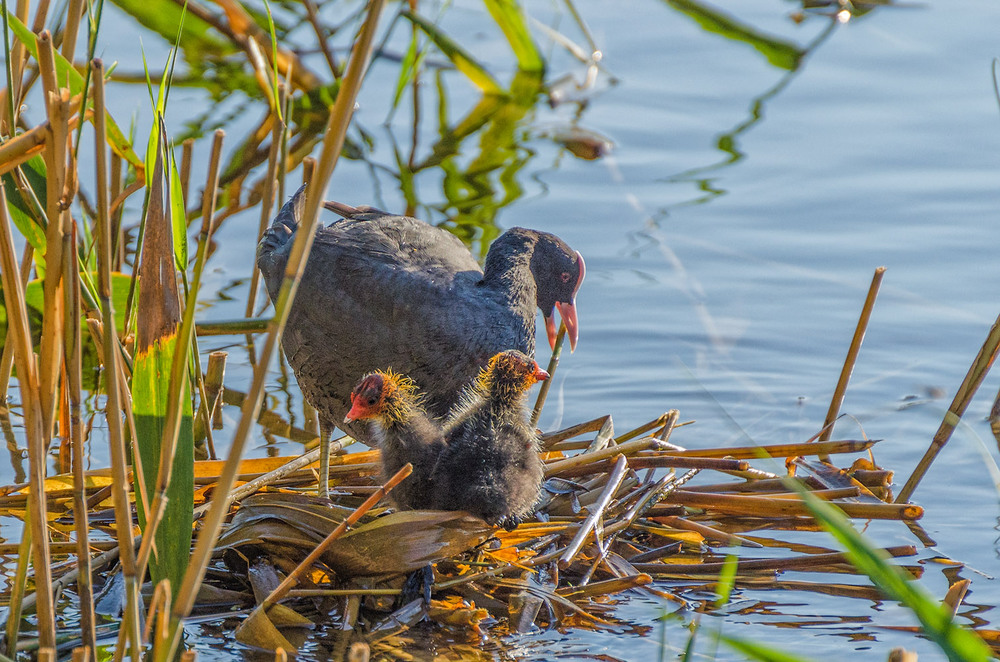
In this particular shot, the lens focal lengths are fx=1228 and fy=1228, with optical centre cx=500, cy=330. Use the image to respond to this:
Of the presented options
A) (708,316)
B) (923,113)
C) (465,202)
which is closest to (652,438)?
(708,316)

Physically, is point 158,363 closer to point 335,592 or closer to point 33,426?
point 33,426

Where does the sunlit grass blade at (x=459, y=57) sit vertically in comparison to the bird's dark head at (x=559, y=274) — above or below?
above

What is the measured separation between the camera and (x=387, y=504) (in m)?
3.31

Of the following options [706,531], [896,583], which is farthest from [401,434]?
[896,583]

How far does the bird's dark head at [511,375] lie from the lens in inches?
124

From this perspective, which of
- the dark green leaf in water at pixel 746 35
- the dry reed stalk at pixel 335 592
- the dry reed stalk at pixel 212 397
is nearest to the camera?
the dry reed stalk at pixel 335 592

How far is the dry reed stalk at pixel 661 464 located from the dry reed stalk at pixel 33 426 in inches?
65.9

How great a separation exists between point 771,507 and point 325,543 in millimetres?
1392

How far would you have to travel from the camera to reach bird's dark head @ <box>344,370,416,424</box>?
306 cm

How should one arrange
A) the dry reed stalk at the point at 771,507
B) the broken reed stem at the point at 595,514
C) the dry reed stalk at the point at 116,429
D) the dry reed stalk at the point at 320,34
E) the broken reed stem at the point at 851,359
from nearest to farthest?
the dry reed stalk at the point at 116,429, the broken reed stem at the point at 595,514, the dry reed stalk at the point at 771,507, the broken reed stem at the point at 851,359, the dry reed stalk at the point at 320,34

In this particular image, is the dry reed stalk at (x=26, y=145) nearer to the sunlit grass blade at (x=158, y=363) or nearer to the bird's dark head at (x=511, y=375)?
the sunlit grass blade at (x=158, y=363)

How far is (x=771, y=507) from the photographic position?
3359 millimetres

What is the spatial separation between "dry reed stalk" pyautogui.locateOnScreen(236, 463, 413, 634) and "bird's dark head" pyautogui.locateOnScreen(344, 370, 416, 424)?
16.1 inches

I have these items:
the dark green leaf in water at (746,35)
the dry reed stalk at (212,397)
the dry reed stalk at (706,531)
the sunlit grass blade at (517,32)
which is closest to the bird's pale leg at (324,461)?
the dry reed stalk at (212,397)
